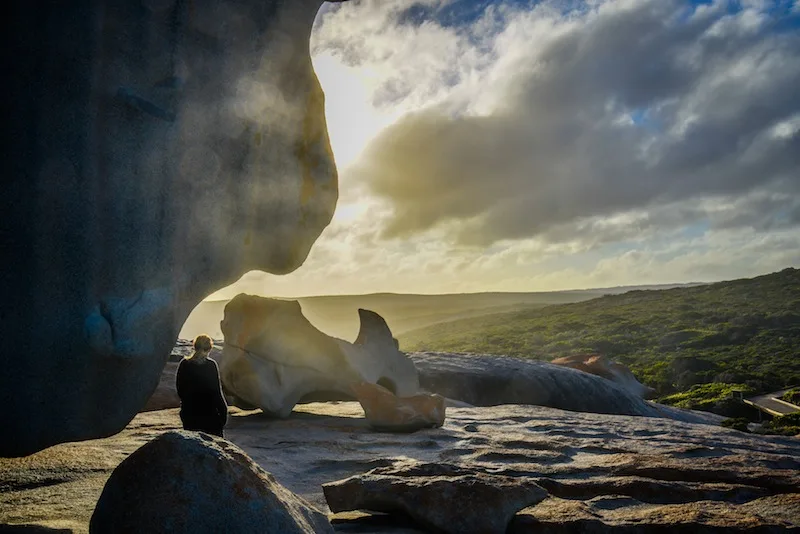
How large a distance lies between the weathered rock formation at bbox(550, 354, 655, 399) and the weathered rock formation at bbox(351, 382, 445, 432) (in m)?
6.24

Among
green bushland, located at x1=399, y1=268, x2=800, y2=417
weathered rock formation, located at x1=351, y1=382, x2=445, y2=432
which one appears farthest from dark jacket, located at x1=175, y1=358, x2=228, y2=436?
green bushland, located at x1=399, y1=268, x2=800, y2=417

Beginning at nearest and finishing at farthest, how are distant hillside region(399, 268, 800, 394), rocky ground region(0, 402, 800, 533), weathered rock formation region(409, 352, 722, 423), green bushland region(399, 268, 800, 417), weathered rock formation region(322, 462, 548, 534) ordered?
weathered rock formation region(322, 462, 548, 534)
rocky ground region(0, 402, 800, 533)
weathered rock formation region(409, 352, 722, 423)
green bushland region(399, 268, 800, 417)
distant hillside region(399, 268, 800, 394)

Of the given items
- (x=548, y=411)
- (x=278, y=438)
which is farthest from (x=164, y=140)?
(x=548, y=411)

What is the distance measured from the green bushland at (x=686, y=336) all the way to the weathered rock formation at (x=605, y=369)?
1.43 meters

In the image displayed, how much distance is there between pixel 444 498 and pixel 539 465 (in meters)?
1.79

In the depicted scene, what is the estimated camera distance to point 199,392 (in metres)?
4.81

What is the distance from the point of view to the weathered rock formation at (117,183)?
2914 mm

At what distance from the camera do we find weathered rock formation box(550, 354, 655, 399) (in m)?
12.6

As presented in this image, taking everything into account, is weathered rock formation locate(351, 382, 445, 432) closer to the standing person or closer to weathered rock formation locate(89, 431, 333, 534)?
the standing person

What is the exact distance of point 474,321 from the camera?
1853 inches

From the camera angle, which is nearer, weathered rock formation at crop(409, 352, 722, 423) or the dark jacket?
the dark jacket

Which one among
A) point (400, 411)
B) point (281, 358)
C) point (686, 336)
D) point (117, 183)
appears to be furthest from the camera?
point (686, 336)

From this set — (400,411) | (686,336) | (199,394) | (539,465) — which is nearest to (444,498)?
(539,465)

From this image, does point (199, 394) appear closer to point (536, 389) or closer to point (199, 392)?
point (199, 392)
